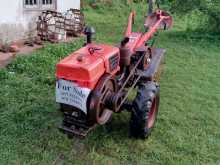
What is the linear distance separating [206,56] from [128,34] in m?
3.72

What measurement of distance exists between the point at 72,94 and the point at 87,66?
320 mm

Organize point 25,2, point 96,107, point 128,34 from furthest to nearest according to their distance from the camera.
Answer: point 25,2
point 128,34
point 96,107

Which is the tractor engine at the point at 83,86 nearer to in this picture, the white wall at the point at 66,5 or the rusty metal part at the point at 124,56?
the rusty metal part at the point at 124,56

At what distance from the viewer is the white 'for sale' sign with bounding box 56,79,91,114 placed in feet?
12.3

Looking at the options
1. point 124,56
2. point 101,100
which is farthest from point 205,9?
point 101,100

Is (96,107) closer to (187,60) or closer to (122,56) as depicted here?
(122,56)

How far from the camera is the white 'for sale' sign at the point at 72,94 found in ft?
12.3

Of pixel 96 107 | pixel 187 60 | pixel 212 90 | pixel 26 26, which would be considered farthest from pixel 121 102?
pixel 26 26

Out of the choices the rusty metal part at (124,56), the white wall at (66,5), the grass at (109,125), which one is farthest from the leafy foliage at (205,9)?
the rusty metal part at (124,56)

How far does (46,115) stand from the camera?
16.8 ft

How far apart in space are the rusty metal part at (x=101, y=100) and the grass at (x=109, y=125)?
1.56 ft

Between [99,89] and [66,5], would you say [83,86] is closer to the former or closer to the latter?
[99,89]

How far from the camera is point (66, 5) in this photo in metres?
10.6

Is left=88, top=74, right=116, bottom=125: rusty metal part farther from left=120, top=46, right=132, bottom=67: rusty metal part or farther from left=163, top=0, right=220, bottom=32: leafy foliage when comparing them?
left=163, top=0, right=220, bottom=32: leafy foliage
